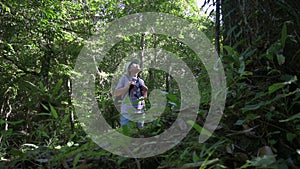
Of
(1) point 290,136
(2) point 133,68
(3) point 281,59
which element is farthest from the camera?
(2) point 133,68

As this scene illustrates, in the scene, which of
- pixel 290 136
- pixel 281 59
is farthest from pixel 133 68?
pixel 290 136

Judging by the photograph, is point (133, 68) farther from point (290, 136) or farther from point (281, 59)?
point (290, 136)

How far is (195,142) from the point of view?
4.13 ft

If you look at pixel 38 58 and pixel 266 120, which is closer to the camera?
pixel 266 120

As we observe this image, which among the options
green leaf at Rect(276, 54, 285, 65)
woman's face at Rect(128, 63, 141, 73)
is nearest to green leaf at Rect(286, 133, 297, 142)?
green leaf at Rect(276, 54, 285, 65)

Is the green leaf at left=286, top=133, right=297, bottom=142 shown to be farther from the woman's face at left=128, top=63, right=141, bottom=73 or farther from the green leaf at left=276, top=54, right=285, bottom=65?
the woman's face at left=128, top=63, right=141, bottom=73

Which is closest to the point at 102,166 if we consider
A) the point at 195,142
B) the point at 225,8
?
the point at 195,142

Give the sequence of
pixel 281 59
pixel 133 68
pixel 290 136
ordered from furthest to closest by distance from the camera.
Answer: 1. pixel 133 68
2. pixel 281 59
3. pixel 290 136

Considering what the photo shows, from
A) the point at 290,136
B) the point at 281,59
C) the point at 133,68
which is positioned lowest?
the point at 290,136

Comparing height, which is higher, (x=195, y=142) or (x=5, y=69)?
(x=5, y=69)

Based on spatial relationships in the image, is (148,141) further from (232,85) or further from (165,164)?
(232,85)

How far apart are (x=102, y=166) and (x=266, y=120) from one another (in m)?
0.70

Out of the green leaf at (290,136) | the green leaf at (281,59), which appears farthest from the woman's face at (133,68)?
the green leaf at (290,136)

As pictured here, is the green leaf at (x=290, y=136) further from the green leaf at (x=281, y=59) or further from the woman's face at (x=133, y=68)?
the woman's face at (x=133, y=68)
